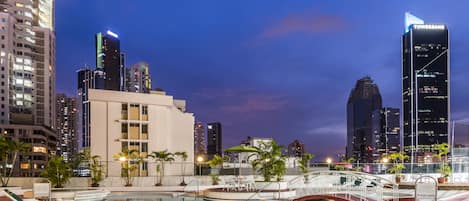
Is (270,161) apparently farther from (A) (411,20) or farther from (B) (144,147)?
(A) (411,20)

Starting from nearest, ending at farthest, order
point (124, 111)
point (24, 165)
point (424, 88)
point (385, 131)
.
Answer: point (124, 111)
point (424, 88)
point (24, 165)
point (385, 131)

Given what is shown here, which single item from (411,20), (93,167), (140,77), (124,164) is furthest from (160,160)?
(140,77)

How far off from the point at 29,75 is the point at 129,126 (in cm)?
7061

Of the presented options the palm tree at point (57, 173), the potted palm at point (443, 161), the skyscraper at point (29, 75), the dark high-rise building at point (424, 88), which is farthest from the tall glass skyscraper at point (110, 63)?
the potted palm at point (443, 161)

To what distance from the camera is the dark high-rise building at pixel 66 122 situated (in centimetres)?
14950

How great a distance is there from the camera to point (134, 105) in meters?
31.3

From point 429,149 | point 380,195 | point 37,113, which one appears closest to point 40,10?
point 37,113

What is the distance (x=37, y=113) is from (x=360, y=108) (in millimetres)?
72239

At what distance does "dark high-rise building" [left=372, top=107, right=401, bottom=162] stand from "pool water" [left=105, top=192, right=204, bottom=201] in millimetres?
73346

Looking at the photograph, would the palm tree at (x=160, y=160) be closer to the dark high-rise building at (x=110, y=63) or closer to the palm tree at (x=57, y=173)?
the palm tree at (x=57, y=173)

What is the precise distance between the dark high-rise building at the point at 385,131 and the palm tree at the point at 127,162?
70.1 m

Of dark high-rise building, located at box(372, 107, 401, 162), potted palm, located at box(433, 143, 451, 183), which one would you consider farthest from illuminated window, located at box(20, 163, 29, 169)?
potted palm, located at box(433, 143, 451, 183)

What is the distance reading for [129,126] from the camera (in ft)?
101

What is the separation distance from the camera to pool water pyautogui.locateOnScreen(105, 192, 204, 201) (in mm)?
20359
